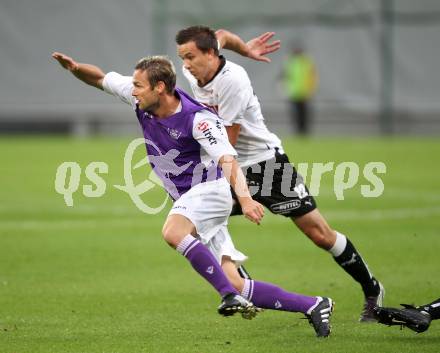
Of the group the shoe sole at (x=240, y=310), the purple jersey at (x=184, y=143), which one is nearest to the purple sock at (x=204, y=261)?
the shoe sole at (x=240, y=310)

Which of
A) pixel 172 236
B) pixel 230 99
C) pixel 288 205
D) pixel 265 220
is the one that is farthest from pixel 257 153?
pixel 265 220

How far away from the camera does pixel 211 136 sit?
24.1 ft

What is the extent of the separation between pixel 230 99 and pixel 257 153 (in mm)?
617

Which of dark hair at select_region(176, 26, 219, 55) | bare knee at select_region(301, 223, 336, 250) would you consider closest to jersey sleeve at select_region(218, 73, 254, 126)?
dark hair at select_region(176, 26, 219, 55)

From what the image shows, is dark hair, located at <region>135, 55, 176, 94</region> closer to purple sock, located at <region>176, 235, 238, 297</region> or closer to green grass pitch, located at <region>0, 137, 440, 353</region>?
purple sock, located at <region>176, 235, 238, 297</region>

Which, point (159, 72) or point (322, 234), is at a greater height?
point (159, 72)

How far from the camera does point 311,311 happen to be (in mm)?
7590

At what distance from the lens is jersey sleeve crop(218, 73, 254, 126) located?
27.0 feet

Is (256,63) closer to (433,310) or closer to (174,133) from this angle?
(174,133)

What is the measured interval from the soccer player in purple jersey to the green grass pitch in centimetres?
31

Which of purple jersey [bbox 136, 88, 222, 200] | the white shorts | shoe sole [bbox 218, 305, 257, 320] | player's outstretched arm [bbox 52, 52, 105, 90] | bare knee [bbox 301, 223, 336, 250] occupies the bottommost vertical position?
shoe sole [bbox 218, 305, 257, 320]

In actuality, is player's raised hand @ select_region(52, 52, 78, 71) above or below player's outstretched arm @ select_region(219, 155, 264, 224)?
above

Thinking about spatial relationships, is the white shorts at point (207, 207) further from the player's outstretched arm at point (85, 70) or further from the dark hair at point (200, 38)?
the player's outstretched arm at point (85, 70)

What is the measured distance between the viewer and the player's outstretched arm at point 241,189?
7043 millimetres
